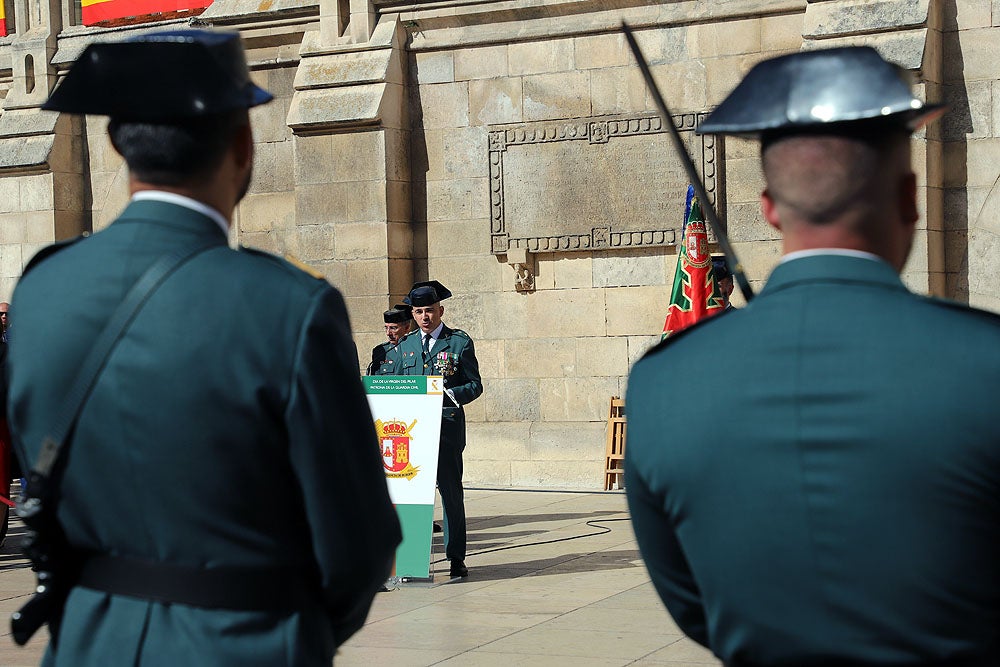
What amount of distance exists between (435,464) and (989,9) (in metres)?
6.22

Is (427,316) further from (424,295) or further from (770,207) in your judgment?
(770,207)

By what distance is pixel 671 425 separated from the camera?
7.30 feet

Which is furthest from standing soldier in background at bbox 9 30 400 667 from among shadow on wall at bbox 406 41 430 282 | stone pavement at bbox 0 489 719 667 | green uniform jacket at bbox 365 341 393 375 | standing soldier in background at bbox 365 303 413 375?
shadow on wall at bbox 406 41 430 282

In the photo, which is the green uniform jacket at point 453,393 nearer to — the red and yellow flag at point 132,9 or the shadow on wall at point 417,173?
the shadow on wall at point 417,173

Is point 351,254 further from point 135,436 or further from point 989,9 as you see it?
point 135,436

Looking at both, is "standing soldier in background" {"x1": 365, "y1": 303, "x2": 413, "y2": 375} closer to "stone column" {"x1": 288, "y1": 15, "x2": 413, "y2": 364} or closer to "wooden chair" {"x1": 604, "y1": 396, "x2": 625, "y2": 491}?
"wooden chair" {"x1": 604, "y1": 396, "x2": 625, "y2": 491}

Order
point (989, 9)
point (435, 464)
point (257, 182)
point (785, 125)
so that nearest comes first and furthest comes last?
point (785, 125) < point (435, 464) < point (989, 9) < point (257, 182)

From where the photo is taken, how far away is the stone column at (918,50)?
11688mm

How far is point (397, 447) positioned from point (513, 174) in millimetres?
5207

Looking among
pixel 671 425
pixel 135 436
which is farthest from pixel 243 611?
pixel 671 425

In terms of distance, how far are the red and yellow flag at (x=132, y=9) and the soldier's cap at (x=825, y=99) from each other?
1428 centimetres

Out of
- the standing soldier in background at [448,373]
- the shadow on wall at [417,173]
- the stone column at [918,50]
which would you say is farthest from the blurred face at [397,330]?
the stone column at [918,50]

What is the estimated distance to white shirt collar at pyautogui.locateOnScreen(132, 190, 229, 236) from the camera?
2.62 metres

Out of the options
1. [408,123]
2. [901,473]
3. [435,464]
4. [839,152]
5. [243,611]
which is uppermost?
[408,123]
